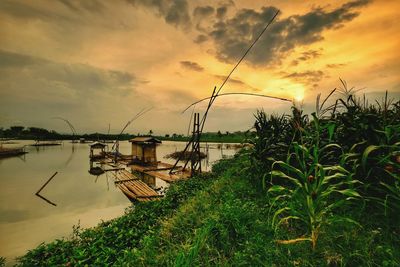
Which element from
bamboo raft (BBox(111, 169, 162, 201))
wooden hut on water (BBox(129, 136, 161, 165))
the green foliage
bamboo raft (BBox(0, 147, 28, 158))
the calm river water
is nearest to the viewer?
the green foliage

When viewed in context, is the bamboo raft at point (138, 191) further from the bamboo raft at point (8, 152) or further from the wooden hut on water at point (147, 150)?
the bamboo raft at point (8, 152)

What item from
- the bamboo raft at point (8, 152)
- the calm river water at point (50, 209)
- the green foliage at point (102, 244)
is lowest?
the calm river water at point (50, 209)

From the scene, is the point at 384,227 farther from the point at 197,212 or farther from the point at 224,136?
the point at 224,136

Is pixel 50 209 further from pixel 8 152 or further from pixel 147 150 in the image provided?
pixel 8 152

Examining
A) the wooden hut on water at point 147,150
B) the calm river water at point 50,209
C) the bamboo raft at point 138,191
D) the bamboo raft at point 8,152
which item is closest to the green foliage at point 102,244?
the calm river water at point 50,209

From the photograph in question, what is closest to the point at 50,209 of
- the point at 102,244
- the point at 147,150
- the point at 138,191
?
the point at 138,191

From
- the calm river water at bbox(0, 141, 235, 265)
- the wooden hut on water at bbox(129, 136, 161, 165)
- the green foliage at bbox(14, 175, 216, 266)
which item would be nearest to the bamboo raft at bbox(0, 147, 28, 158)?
the calm river water at bbox(0, 141, 235, 265)

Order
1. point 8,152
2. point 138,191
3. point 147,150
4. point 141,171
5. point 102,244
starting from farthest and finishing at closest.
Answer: point 8,152 < point 147,150 < point 141,171 < point 138,191 < point 102,244

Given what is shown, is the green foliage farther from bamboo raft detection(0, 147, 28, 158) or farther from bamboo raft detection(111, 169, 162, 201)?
bamboo raft detection(0, 147, 28, 158)

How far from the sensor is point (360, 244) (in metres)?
2.59

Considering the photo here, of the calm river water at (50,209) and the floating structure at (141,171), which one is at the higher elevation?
the floating structure at (141,171)

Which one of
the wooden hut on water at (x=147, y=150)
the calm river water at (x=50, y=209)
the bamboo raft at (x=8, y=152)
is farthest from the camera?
the bamboo raft at (x=8, y=152)

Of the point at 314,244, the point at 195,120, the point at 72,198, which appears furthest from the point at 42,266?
the point at 72,198

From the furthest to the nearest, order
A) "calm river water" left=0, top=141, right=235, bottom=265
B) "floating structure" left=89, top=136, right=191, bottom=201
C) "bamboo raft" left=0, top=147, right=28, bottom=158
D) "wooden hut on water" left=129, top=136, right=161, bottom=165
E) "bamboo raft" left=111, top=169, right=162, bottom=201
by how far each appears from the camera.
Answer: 1. "bamboo raft" left=0, top=147, right=28, bottom=158
2. "wooden hut on water" left=129, top=136, right=161, bottom=165
3. "floating structure" left=89, top=136, right=191, bottom=201
4. "bamboo raft" left=111, top=169, right=162, bottom=201
5. "calm river water" left=0, top=141, right=235, bottom=265
